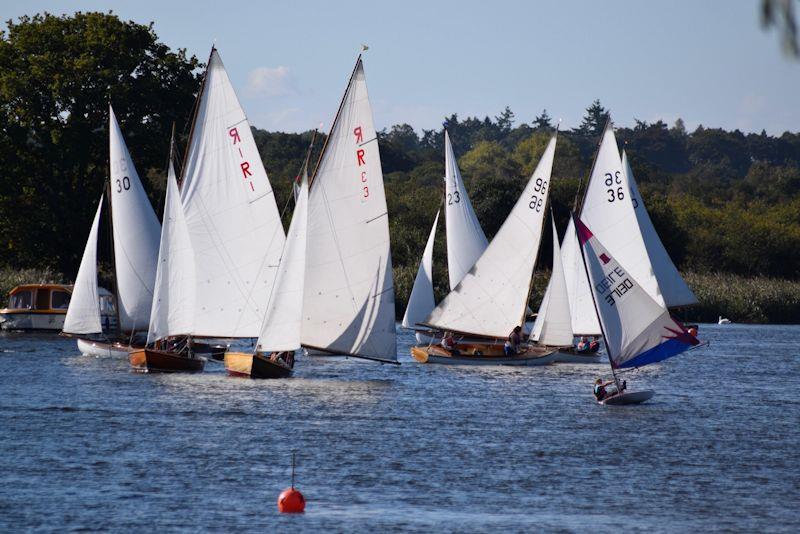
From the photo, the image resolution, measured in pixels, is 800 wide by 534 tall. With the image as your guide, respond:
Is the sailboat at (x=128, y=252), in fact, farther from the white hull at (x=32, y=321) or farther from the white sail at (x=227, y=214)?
the white hull at (x=32, y=321)

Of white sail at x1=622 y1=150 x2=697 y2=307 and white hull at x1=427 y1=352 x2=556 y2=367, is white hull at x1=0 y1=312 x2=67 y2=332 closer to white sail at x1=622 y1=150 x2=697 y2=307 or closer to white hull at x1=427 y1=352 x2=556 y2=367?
white hull at x1=427 y1=352 x2=556 y2=367

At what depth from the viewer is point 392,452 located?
3300 centimetres

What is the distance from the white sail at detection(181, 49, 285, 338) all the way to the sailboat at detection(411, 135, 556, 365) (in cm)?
903

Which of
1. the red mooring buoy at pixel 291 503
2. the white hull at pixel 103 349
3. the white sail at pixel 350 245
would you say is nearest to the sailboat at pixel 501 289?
the white sail at pixel 350 245

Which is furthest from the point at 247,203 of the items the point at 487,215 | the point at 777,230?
the point at 777,230

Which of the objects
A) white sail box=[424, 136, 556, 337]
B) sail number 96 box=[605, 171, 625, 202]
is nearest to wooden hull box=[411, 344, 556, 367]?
white sail box=[424, 136, 556, 337]

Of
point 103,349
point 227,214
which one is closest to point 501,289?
point 227,214

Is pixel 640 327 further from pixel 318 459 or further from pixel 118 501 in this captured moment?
pixel 118 501

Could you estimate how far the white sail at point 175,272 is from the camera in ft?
166

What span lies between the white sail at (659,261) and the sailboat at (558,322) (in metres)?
15.4

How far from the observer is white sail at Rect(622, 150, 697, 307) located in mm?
74562

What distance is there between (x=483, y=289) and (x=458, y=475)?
2696cm

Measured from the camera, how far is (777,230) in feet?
367

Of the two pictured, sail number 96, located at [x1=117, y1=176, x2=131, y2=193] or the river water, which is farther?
sail number 96, located at [x1=117, y1=176, x2=131, y2=193]
